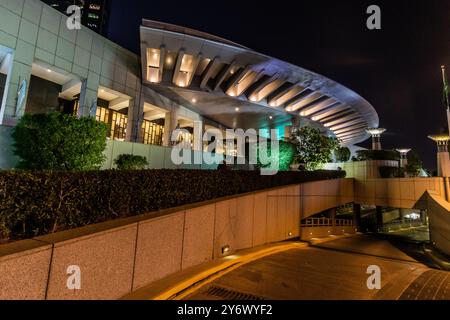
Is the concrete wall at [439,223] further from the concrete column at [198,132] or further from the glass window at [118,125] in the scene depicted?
the glass window at [118,125]

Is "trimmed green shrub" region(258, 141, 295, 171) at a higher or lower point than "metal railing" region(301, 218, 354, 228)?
higher

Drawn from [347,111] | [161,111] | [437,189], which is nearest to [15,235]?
[437,189]

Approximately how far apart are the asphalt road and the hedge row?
233cm

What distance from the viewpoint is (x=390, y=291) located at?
5.25 m

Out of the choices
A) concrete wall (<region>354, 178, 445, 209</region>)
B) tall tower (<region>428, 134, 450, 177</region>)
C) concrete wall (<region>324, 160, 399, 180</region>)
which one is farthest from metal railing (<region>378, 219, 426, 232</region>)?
tall tower (<region>428, 134, 450, 177</region>)

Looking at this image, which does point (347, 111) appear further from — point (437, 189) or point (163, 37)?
point (163, 37)

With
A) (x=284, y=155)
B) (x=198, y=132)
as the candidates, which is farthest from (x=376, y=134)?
(x=198, y=132)

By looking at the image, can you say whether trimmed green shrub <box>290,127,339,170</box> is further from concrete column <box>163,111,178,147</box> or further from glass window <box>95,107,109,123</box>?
glass window <box>95,107,109,123</box>

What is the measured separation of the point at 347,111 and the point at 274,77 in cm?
1557

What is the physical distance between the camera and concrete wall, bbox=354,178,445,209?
14.7 m

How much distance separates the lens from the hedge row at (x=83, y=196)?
3.64m

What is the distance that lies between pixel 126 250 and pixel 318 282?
429 cm

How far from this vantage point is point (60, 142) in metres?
8.52
